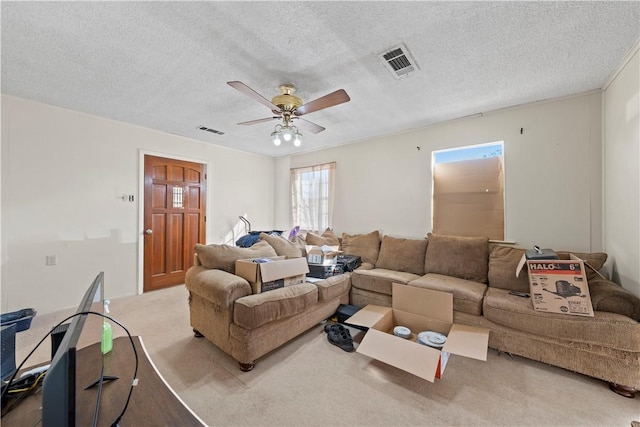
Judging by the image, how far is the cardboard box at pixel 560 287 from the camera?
1.92 meters

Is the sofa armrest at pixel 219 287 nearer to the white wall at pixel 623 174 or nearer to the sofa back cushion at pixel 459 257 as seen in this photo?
the sofa back cushion at pixel 459 257

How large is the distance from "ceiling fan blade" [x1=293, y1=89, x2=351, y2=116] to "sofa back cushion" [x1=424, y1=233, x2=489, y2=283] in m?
2.16

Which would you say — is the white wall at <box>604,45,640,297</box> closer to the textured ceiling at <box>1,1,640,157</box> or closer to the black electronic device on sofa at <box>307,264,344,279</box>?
the textured ceiling at <box>1,1,640,157</box>

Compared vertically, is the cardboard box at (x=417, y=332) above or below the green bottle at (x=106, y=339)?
below

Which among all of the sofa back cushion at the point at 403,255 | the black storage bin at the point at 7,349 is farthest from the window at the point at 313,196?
the black storage bin at the point at 7,349

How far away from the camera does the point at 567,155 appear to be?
2705 mm

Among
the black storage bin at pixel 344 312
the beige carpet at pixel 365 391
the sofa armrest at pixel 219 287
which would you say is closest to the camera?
the beige carpet at pixel 365 391

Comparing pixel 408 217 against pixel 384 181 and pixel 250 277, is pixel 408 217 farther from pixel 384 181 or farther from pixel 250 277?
pixel 250 277

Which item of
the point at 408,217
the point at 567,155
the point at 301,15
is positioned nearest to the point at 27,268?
the point at 301,15

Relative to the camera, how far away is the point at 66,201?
3.15 meters

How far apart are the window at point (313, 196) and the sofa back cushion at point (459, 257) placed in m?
1.98

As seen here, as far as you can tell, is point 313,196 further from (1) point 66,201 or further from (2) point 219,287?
(1) point 66,201

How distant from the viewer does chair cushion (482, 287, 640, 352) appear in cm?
175

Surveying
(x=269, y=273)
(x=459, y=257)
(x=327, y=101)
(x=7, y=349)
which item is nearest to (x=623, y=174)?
(x=459, y=257)
